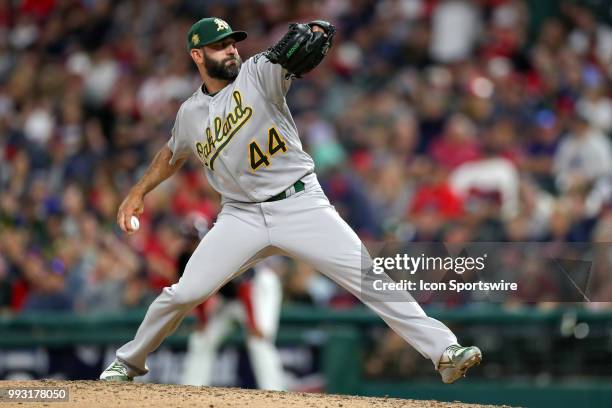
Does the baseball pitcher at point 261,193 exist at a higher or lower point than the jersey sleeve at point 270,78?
lower

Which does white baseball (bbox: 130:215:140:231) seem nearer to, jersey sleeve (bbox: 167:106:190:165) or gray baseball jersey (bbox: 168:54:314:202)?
jersey sleeve (bbox: 167:106:190:165)

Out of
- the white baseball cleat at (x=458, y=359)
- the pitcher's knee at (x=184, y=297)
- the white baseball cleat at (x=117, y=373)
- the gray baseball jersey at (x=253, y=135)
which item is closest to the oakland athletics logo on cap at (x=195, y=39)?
the gray baseball jersey at (x=253, y=135)

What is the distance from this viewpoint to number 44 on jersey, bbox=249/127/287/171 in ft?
19.3

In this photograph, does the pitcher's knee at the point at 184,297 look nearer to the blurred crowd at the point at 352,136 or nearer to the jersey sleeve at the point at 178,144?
the jersey sleeve at the point at 178,144

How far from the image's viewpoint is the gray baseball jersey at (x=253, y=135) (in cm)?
582

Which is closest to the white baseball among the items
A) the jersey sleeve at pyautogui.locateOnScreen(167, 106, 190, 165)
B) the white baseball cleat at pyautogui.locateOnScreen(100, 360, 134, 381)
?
the jersey sleeve at pyautogui.locateOnScreen(167, 106, 190, 165)

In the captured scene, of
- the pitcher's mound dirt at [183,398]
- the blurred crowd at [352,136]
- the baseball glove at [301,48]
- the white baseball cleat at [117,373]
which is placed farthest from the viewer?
the blurred crowd at [352,136]

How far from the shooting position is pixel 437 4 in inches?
479

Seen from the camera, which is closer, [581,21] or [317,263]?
[317,263]

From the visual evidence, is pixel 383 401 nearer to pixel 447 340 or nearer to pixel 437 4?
pixel 447 340

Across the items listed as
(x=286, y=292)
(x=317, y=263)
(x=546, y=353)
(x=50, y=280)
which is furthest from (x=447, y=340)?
(x=50, y=280)

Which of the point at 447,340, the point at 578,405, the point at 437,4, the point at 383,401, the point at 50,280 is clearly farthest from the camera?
the point at 437,4

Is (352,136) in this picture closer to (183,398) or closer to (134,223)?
(134,223)

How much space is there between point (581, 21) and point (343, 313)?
3843 millimetres
